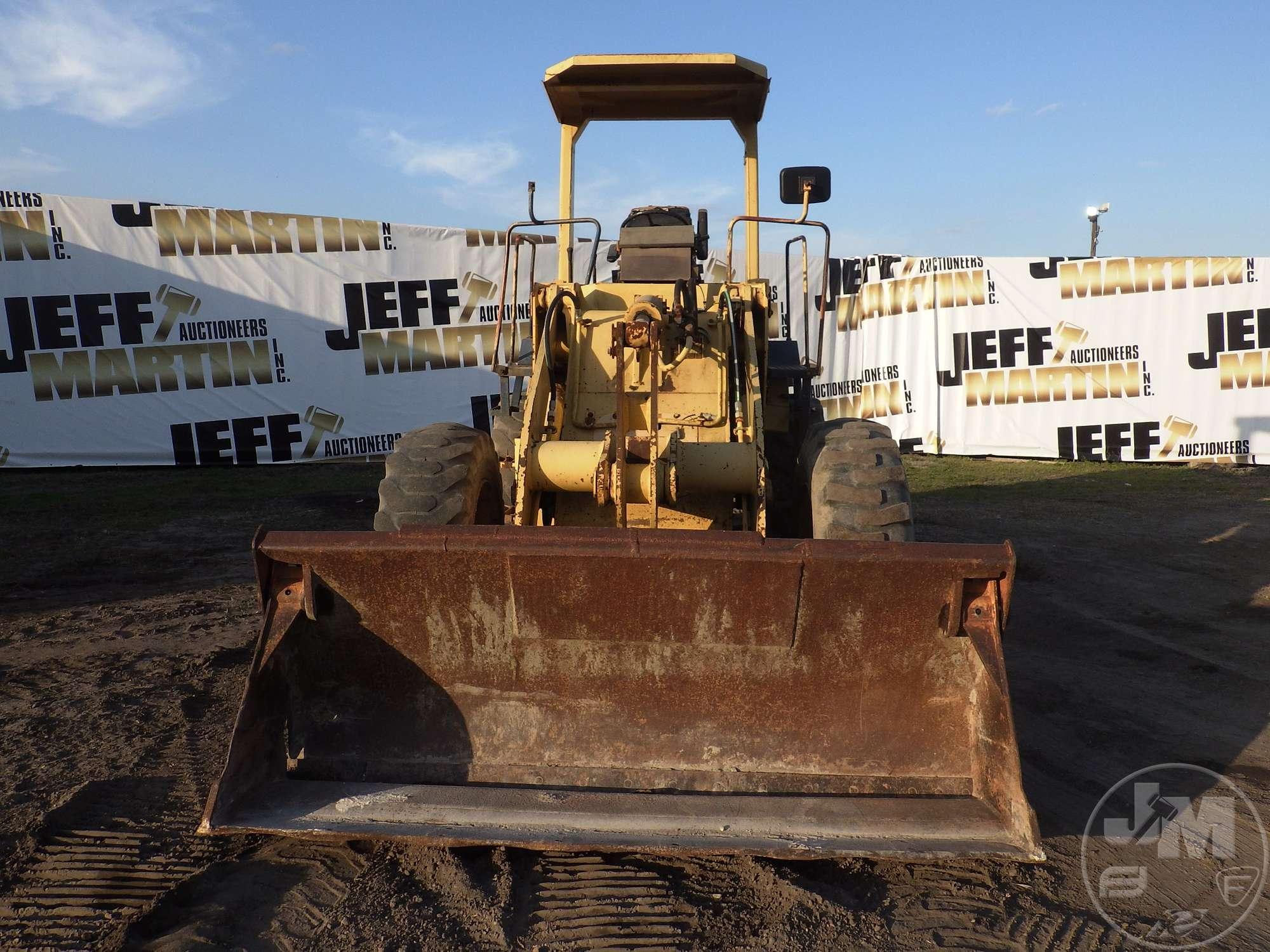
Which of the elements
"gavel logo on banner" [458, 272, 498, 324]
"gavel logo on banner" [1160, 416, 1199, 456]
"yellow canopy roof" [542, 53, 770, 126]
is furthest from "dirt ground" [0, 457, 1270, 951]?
"gavel logo on banner" [458, 272, 498, 324]

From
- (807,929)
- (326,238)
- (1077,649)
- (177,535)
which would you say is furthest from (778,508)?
(326,238)

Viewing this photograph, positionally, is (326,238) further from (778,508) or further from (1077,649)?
(1077,649)

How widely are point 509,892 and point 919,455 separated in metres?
14.5

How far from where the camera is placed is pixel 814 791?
3.48 meters

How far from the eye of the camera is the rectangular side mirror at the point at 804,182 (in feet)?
17.2

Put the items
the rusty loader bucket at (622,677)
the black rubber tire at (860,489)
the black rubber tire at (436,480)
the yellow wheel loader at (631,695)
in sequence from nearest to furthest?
the yellow wheel loader at (631,695) → the rusty loader bucket at (622,677) → the black rubber tire at (860,489) → the black rubber tire at (436,480)

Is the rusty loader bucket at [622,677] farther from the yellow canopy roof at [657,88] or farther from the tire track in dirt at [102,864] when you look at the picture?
the yellow canopy roof at [657,88]

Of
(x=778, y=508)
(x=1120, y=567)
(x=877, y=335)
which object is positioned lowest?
(x=1120, y=567)

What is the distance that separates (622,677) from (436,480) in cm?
149

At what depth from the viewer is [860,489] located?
429cm

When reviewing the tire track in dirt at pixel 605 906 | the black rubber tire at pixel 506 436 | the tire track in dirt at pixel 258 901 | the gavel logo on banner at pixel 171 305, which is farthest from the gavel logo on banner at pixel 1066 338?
the tire track in dirt at pixel 258 901
